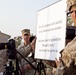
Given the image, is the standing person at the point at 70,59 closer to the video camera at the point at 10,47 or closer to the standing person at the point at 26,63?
the video camera at the point at 10,47

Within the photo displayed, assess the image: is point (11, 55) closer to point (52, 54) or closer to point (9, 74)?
point (9, 74)

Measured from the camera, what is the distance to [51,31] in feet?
14.0

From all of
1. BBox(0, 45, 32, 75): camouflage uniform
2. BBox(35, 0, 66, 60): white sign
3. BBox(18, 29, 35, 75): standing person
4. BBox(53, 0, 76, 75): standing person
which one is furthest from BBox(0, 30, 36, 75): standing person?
BBox(53, 0, 76, 75): standing person

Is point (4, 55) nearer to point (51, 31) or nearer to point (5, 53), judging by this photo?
point (5, 53)

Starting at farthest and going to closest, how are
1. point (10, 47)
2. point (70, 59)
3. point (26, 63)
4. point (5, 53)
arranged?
point (26, 63) → point (5, 53) → point (10, 47) → point (70, 59)

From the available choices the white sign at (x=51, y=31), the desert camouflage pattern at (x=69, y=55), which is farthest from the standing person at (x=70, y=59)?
the white sign at (x=51, y=31)

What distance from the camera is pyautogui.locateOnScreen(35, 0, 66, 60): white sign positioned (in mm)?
3956

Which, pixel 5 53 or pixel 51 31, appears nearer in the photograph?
pixel 51 31

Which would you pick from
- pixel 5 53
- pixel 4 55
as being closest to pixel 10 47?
pixel 5 53

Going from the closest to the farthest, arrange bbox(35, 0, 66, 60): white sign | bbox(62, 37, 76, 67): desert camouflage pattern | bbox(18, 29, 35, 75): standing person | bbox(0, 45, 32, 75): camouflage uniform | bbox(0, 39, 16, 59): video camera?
bbox(62, 37, 76, 67): desert camouflage pattern
bbox(35, 0, 66, 60): white sign
bbox(0, 39, 16, 59): video camera
bbox(0, 45, 32, 75): camouflage uniform
bbox(18, 29, 35, 75): standing person

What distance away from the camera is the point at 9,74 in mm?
4359

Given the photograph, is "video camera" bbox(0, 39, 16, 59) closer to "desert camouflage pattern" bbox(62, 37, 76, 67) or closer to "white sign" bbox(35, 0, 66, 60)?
"white sign" bbox(35, 0, 66, 60)

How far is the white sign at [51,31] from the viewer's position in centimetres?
396

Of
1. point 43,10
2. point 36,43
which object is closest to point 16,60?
point 36,43
